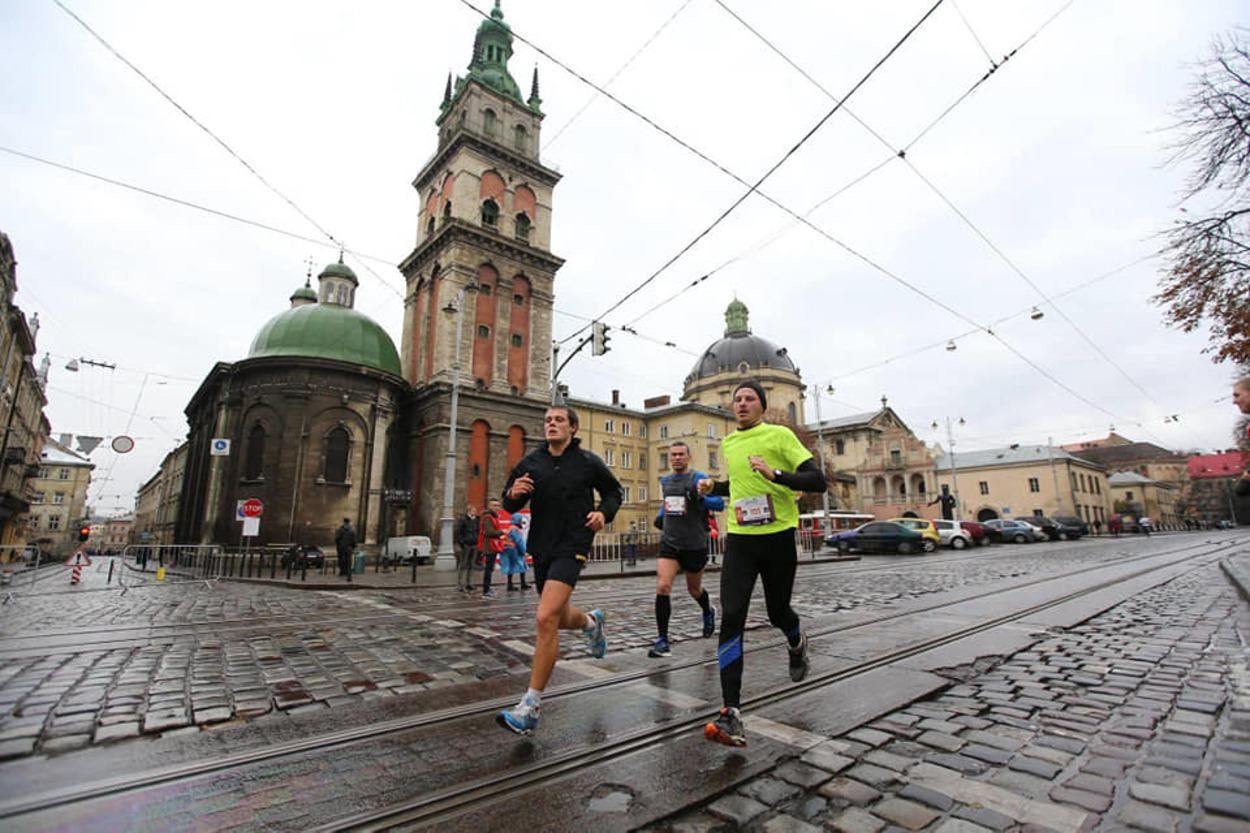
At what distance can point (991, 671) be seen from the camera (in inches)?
176

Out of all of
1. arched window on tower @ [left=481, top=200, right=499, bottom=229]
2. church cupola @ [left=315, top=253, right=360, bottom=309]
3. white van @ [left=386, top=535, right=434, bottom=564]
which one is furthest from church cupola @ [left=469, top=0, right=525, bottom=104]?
white van @ [left=386, top=535, right=434, bottom=564]

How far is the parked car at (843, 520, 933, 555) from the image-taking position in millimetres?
26219

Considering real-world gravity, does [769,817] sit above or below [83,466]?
below

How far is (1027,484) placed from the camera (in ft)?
213

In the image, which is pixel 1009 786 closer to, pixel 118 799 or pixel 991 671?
pixel 991 671

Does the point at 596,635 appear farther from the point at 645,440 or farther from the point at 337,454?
the point at 645,440

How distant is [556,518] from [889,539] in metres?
26.6

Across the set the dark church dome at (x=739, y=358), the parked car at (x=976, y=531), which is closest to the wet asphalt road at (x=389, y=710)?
the parked car at (x=976, y=531)

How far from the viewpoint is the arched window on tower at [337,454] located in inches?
1126

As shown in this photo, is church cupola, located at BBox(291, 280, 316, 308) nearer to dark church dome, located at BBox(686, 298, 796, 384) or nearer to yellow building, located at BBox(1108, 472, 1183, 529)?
dark church dome, located at BBox(686, 298, 796, 384)

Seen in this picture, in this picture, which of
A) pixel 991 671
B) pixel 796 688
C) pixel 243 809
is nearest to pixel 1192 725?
pixel 991 671

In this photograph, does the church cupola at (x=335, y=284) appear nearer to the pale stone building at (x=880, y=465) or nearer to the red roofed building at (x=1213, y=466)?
the pale stone building at (x=880, y=465)

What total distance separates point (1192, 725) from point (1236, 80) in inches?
584

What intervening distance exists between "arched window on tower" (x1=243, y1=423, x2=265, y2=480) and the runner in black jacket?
1166 inches
